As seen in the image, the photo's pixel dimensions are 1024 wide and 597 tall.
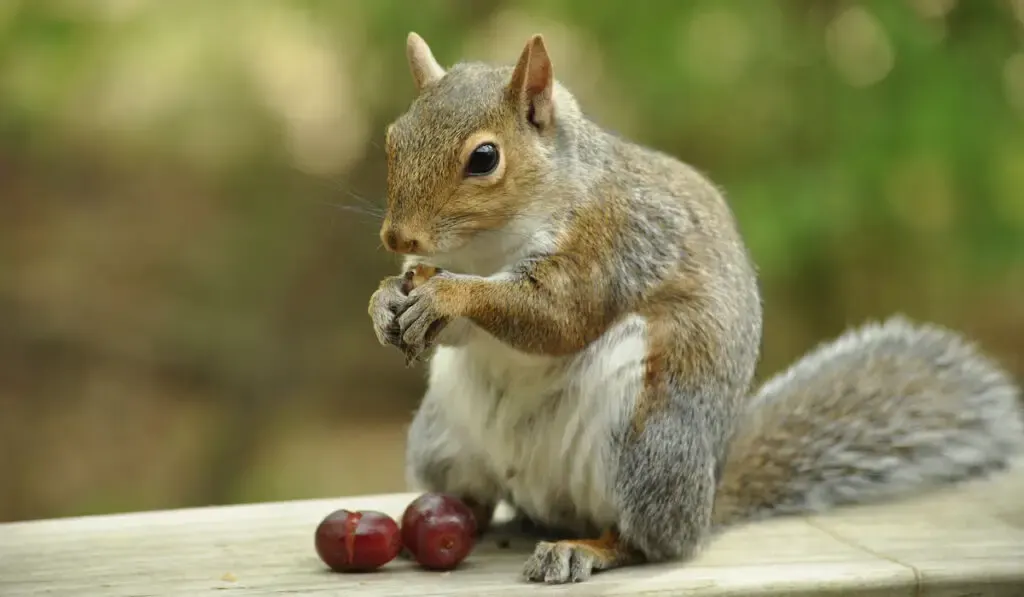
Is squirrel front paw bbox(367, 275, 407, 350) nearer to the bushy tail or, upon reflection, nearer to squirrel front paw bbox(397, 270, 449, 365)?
squirrel front paw bbox(397, 270, 449, 365)

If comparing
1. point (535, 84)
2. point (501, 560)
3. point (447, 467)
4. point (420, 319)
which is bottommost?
point (501, 560)

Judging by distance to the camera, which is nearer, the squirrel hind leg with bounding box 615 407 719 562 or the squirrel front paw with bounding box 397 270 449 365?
the squirrel front paw with bounding box 397 270 449 365

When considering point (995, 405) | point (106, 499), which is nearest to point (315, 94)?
point (106, 499)

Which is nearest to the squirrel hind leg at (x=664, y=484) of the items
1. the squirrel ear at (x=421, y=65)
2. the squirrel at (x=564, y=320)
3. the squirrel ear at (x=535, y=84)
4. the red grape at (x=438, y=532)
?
the squirrel at (x=564, y=320)

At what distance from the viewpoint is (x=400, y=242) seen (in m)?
1.51

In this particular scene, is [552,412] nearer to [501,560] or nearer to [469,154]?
[501,560]

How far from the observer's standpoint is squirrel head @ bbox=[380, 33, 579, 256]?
Answer: 1.52m

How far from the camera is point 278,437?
360 centimetres

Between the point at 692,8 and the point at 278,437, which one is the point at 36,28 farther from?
the point at 692,8

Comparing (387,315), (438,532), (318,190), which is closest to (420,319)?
(387,315)

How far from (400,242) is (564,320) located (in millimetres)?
253

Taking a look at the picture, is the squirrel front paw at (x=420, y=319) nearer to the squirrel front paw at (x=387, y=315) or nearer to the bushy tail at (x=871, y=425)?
the squirrel front paw at (x=387, y=315)

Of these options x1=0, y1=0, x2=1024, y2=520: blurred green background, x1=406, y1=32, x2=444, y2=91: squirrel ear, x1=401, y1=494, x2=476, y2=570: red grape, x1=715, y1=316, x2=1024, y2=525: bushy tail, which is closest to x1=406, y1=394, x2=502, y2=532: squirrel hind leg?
x1=401, y1=494, x2=476, y2=570: red grape

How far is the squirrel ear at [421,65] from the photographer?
170 centimetres
